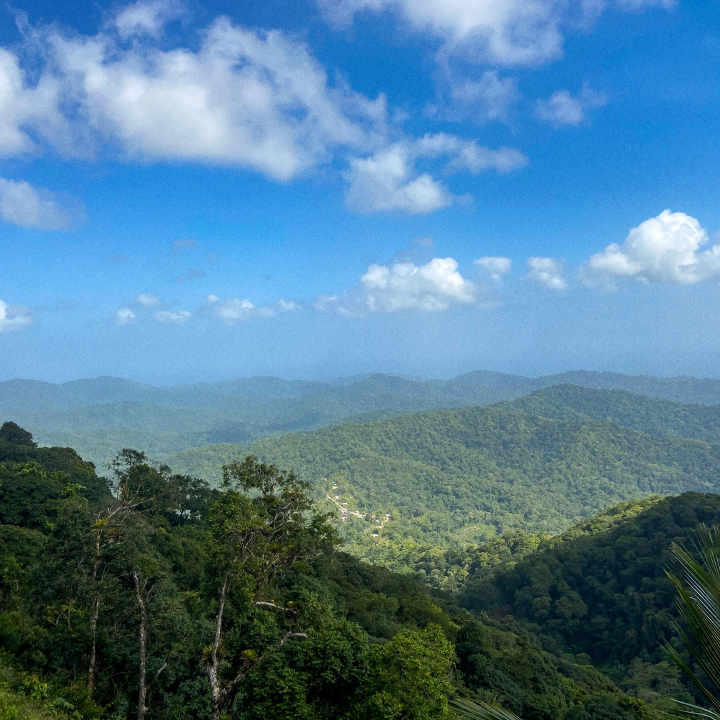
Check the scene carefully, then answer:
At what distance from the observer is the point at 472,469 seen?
5969 inches

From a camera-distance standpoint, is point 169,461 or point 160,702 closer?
point 160,702

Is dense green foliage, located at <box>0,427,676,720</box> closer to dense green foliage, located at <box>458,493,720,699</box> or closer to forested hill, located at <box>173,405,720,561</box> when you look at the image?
dense green foliage, located at <box>458,493,720,699</box>

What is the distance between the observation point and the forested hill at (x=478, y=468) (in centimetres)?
12144

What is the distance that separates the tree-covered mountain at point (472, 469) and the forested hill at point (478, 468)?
0.33 metres

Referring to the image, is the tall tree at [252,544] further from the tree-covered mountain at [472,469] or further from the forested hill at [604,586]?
the tree-covered mountain at [472,469]

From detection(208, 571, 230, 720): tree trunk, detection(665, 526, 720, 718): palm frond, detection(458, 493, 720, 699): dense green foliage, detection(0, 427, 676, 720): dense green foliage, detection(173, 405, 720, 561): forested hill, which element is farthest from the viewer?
detection(173, 405, 720, 561): forested hill

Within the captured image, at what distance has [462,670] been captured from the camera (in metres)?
24.6

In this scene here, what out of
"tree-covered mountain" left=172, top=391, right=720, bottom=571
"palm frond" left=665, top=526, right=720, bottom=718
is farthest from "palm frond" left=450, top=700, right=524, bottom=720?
"tree-covered mountain" left=172, top=391, right=720, bottom=571

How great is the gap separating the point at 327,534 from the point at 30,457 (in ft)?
133

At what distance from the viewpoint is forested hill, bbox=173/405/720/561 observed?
121m

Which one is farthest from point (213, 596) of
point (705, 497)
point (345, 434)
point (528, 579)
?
point (345, 434)

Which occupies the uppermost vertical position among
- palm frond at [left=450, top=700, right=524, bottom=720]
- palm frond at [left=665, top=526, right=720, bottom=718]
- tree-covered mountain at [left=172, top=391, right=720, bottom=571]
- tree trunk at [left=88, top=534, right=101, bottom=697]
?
palm frond at [left=665, top=526, right=720, bottom=718]

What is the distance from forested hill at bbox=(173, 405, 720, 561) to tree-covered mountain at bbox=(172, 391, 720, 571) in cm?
33

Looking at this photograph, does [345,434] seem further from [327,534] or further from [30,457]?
[327,534]
